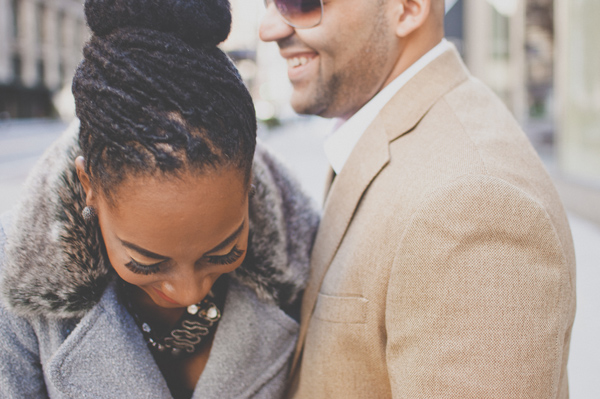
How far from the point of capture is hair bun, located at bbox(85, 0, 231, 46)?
114 cm

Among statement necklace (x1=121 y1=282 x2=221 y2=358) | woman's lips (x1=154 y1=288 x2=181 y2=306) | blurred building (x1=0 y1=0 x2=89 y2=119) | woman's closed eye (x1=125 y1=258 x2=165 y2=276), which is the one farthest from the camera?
blurred building (x1=0 y1=0 x2=89 y2=119)

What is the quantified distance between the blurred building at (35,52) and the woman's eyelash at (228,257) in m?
38.9

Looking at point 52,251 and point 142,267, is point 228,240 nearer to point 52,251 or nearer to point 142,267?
point 142,267

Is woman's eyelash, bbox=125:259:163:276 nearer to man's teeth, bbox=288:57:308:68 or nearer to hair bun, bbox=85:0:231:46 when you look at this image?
hair bun, bbox=85:0:231:46

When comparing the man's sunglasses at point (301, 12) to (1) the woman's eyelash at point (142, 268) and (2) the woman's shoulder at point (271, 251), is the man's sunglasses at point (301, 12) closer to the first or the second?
(2) the woman's shoulder at point (271, 251)

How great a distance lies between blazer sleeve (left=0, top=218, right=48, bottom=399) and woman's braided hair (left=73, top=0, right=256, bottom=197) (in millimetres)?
548

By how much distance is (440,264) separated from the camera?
1203mm

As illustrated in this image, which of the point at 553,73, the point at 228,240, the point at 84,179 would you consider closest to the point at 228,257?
the point at 228,240

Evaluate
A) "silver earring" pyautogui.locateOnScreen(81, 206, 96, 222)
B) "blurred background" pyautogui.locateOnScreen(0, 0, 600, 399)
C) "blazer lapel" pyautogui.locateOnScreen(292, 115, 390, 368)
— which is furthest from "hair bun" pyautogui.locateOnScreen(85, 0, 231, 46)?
"blazer lapel" pyautogui.locateOnScreen(292, 115, 390, 368)

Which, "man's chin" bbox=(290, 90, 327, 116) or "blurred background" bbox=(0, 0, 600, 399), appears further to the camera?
"blurred background" bbox=(0, 0, 600, 399)

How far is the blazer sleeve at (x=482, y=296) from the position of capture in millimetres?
1141

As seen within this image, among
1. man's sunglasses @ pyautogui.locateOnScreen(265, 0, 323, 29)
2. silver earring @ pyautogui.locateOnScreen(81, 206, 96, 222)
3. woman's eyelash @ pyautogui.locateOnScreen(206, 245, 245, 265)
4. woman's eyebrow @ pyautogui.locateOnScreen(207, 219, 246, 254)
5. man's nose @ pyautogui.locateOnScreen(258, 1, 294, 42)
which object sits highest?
man's sunglasses @ pyautogui.locateOnScreen(265, 0, 323, 29)

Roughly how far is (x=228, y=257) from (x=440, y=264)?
557 millimetres

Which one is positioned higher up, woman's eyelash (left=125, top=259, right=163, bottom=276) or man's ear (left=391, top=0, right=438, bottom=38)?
man's ear (left=391, top=0, right=438, bottom=38)
